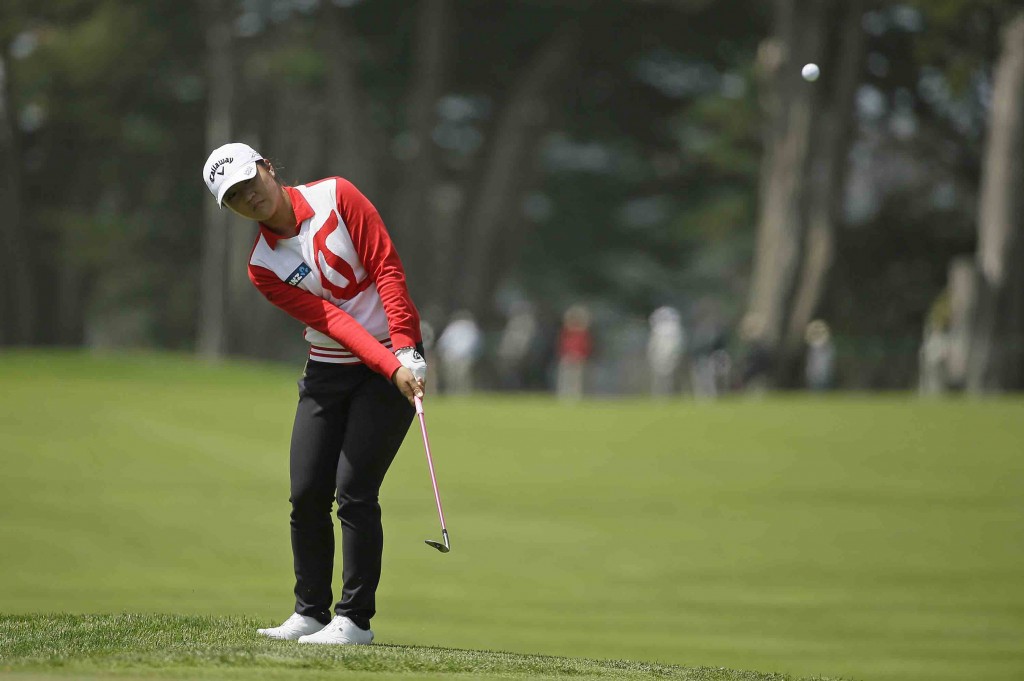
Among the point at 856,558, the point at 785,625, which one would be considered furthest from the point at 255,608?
the point at 856,558

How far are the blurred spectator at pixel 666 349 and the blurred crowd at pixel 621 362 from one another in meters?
0.02

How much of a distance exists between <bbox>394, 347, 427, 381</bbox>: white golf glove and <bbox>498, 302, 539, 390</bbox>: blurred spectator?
111ft

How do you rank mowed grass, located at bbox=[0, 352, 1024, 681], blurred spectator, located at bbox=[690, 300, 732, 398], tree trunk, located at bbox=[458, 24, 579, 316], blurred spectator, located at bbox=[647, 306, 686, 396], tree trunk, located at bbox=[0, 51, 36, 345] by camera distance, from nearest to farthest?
mowed grass, located at bbox=[0, 352, 1024, 681] < blurred spectator, located at bbox=[647, 306, 686, 396] < blurred spectator, located at bbox=[690, 300, 732, 398] < tree trunk, located at bbox=[458, 24, 579, 316] < tree trunk, located at bbox=[0, 51, 36, 345]

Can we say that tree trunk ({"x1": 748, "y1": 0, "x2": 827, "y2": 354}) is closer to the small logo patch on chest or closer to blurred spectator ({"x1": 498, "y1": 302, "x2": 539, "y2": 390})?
blurred spectator ({"x1": 498, "y1": 302, "x2": 539, "y2": 390})

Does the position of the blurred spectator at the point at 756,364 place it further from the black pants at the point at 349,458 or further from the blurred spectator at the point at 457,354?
the black pants at the point at 349,458

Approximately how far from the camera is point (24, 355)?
37281mm

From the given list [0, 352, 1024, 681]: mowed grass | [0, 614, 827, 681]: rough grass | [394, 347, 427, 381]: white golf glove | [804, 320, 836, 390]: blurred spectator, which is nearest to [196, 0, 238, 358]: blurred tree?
[804, 320, 836, 390]: blurred spectator

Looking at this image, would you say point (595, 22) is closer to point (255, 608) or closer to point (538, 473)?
point (538, 473)

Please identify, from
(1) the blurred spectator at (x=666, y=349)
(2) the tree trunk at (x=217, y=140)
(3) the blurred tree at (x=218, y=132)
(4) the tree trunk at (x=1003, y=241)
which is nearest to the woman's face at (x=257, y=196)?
(4) the tree trunk at (x=1003, y=241)

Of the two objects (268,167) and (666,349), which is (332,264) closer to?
(268,167)

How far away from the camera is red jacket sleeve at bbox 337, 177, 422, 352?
687 cm

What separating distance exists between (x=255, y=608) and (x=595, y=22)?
3559 cm

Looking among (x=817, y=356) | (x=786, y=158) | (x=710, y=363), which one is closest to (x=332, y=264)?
(x=710, y=363)

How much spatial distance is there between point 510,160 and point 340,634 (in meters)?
40.2
